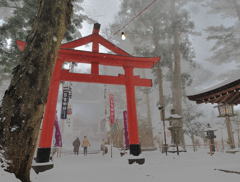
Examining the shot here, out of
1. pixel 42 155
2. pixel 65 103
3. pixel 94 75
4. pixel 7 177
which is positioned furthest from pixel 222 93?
pixel 65 103

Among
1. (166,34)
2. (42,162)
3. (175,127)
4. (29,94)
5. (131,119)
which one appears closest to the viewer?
(29,94)

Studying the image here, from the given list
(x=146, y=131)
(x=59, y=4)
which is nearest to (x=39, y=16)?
(x=59, y=4)

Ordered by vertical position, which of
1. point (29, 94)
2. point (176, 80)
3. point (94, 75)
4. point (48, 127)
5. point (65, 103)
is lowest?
point (48, 127)

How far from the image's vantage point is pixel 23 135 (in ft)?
10.4

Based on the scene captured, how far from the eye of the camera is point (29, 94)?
3287 millimetres

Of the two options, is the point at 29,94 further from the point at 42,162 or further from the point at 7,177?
the point at 42,162

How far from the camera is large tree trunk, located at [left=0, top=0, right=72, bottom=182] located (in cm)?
318

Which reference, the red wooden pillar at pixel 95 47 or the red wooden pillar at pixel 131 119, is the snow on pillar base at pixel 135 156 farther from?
the red wooden pillar at pixel 95 47

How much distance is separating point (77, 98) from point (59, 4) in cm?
3238

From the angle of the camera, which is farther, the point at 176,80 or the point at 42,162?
the point at 176,80

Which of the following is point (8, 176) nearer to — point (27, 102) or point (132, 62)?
point (27, 102)

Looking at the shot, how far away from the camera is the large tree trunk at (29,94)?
3.18 m

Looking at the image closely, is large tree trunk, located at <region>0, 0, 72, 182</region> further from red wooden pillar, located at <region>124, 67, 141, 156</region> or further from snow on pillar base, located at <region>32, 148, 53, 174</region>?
red wooden pillar, located at <region>124, 67, 141, 156</region>

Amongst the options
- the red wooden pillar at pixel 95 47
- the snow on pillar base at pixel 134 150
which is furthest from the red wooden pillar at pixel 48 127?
the snow on pillar base at pixel 134 150
